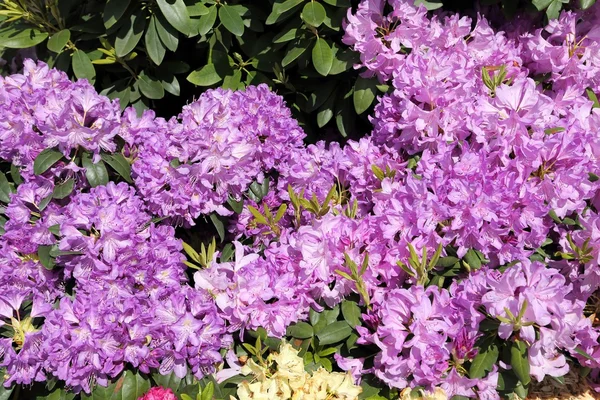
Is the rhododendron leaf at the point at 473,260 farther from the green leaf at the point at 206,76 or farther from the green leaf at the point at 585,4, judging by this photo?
the green leaf at the point at 206,76

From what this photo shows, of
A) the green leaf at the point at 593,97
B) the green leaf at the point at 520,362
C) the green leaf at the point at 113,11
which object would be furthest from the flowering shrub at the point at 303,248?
the green leaf at the point at 113,11

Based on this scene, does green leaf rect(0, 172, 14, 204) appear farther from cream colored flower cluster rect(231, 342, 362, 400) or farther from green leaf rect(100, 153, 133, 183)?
cream colored flower cluster rect(231, 342, 362, 400)

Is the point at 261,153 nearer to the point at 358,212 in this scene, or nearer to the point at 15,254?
the point at 358,212

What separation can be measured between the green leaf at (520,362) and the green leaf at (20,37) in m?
2.14

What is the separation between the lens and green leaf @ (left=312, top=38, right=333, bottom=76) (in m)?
2.31

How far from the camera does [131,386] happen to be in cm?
184

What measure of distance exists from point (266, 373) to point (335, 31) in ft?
4.52

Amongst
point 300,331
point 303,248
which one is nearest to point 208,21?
point 303,248

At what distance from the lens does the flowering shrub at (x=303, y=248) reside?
177 cm

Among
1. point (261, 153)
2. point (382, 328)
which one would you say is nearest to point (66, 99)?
point (261, 153)

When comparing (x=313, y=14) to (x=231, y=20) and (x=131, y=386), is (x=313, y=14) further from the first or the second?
(x=131, y=386)

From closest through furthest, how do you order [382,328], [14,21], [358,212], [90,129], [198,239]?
[382,328], [90,129], [358,212], [198,239], [14,21]

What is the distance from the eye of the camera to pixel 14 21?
103 inches

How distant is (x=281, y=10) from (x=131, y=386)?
4.63ft
